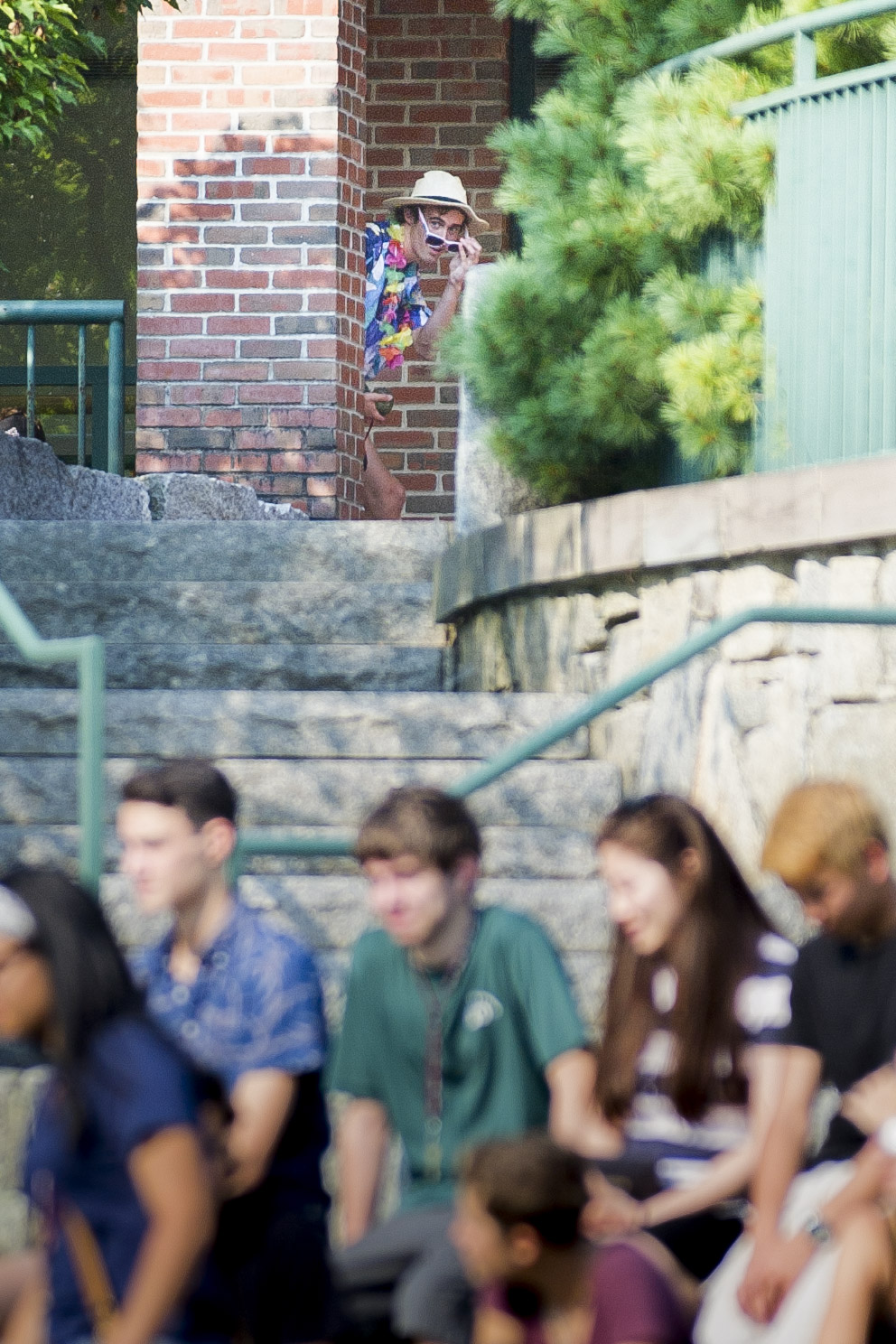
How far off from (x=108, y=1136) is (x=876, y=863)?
115 cm

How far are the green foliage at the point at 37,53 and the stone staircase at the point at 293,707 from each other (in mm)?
1383

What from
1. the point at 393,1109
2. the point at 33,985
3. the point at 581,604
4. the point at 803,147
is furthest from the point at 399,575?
the point at 33,985

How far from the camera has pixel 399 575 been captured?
6578 mm

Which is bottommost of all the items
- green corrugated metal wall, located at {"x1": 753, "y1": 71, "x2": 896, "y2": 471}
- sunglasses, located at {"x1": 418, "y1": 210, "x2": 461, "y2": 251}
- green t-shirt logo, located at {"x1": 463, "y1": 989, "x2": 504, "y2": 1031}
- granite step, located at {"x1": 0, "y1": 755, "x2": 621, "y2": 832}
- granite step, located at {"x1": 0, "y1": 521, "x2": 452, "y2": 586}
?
green t-shirt logo, located at {"x1": 463, "y1": 989, "x2": 504, "y2": 1031}

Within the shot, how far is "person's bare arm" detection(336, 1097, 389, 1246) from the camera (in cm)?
329

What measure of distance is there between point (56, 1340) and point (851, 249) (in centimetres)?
327

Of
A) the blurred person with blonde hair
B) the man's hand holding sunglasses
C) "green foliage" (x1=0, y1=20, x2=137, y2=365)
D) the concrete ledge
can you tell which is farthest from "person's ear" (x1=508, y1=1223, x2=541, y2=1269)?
"green foliage" (x1=0, y1=20, x2=137, y2=365)

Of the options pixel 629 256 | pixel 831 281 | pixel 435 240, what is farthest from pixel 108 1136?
pixel 435 240

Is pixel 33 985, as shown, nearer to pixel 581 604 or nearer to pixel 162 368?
pixel 581 604

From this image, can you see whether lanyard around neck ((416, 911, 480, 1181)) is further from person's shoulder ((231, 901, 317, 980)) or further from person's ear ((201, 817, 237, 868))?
person's ear ((201, 817, 237, 868))

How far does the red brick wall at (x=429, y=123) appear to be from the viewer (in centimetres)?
1004

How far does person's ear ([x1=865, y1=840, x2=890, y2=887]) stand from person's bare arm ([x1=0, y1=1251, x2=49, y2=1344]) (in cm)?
125

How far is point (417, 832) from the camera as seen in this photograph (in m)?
3.18

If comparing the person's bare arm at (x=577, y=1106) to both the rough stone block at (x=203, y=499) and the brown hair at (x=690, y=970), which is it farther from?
the rough stone block at (x=203, y=499)
